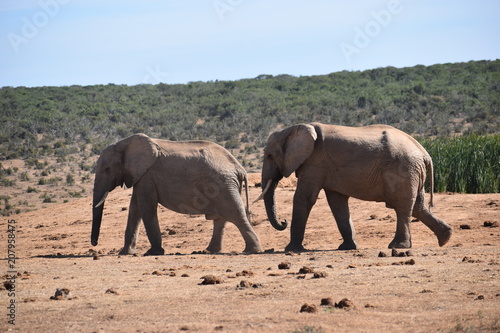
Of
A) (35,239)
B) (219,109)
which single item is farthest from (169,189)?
(219,109)

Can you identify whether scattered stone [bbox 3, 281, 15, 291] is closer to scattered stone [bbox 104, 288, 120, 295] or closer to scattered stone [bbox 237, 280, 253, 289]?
scattered stone [bbox 104, 288, 120, 295]

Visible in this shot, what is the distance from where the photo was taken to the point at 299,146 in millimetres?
14172

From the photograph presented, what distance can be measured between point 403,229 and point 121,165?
18.0 feet

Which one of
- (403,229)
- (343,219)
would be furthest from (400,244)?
(343,219)

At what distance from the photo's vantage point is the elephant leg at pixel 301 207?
562 inches

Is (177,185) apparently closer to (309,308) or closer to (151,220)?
(151,220)

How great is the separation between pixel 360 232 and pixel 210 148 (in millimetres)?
4188

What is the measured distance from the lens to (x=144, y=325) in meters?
7.90

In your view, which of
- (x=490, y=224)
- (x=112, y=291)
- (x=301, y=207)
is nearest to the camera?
(x=112, y=291)

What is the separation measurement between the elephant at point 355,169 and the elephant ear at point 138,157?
2266 millimetres

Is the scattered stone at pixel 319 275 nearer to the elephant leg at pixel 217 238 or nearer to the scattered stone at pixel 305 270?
the scattered stone at pixel 305 270

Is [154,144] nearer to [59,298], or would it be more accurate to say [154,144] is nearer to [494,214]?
[59,298]

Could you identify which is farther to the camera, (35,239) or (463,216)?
(35,239)

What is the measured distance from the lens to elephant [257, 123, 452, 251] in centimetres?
1412
